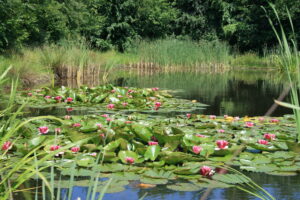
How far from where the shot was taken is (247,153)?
333 cm

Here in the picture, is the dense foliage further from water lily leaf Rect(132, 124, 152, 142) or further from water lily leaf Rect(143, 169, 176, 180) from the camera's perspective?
→ water lily leaf Rect(143, 169, 176, 180)

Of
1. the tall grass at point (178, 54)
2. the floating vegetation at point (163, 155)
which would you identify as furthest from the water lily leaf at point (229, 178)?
the tall grass at point (178, 54)

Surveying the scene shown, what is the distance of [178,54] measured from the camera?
60.9ft

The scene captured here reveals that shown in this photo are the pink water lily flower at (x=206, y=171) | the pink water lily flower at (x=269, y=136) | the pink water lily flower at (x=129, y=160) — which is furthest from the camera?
the pink water lily flower at (x=269, y=136)

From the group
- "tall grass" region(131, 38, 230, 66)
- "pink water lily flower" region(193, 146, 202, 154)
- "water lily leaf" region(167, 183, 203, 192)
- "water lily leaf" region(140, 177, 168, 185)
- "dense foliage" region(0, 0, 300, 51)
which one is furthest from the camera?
"dense foliage" region(0, 0, 300, 51)

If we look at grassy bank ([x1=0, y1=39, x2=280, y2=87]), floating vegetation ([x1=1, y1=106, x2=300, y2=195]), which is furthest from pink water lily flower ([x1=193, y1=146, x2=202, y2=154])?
grassy bank ([x1=0, y1=39, x2=280, y2=87])

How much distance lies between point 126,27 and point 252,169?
23244 millimetres

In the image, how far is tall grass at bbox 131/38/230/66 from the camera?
59.8 ft

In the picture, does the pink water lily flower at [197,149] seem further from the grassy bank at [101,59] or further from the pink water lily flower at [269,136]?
the grassy bank at [101,59]

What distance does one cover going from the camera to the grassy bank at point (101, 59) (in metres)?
10.8

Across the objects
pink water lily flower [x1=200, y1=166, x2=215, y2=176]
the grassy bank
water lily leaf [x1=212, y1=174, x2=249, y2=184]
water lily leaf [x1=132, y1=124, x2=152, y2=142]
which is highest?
the grassy bank

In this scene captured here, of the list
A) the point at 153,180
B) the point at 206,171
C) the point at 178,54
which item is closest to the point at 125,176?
the point at 153,180

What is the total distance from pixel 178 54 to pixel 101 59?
537cm

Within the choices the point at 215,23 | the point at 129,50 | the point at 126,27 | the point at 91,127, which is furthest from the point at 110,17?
the point at 91,127
